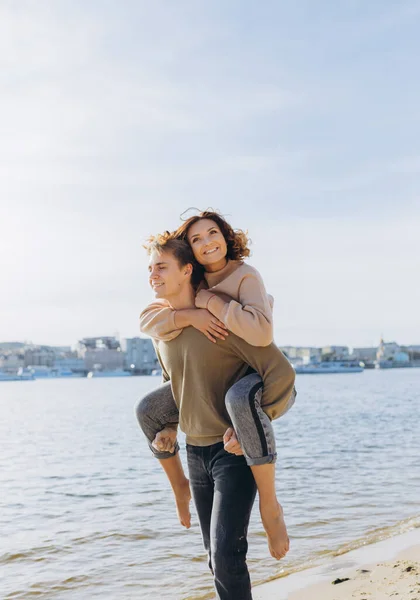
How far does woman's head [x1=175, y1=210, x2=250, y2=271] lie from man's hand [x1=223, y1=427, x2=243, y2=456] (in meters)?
0.79

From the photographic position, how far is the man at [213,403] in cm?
302

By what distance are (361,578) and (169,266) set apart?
12.7ft

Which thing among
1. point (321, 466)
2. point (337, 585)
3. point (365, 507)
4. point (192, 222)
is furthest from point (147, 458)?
point (192, 222)

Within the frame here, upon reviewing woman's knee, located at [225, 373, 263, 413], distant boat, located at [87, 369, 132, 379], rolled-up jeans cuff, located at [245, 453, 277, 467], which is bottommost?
distant boat, located at [87, 369, 132, 379]

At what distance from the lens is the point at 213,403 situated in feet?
10.6

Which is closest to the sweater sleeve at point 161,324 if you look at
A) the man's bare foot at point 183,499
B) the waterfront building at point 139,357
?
the man's bare foot at point 183,499

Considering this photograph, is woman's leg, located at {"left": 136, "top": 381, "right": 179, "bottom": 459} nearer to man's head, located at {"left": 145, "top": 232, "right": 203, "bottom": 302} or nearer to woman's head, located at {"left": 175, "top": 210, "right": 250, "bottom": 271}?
man's head, located at {"left": 145, "top": 232, "right": 203, "bottom": 302}

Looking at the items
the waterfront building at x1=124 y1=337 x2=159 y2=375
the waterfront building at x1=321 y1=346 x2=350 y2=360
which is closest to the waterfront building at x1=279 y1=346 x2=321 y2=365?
the waterfront building at x1=321 y1=346 x2=350 y2=360

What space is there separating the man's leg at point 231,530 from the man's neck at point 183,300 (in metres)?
0.77

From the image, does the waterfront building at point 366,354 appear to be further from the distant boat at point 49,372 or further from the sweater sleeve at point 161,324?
the sweater sleeve at point 161,324

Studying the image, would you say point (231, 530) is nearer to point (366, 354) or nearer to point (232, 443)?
point (232, 443)

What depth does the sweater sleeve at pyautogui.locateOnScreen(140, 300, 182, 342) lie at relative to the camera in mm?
3299

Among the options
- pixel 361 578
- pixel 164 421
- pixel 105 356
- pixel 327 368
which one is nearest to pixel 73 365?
pixel 105 356

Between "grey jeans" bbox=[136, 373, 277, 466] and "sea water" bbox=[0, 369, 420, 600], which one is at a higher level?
"grey jeans" bbox=[136, 373, 277, 466]
